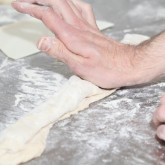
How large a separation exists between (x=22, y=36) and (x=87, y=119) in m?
0.54

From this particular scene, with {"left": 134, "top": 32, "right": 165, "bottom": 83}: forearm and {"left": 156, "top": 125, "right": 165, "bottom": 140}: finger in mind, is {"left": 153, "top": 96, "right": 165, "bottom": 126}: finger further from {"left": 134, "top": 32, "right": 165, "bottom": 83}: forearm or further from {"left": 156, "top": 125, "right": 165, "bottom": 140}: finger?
{"left": 134, "top": 32, "right": 165, "bottom": 83}: forearm

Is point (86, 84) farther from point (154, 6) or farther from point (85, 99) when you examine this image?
point (154, 6)

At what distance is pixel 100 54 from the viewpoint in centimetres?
113

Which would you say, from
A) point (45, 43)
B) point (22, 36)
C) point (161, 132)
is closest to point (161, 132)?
point (161, 132)

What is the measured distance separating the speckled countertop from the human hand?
6 centimetres

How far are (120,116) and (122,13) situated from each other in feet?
2.48

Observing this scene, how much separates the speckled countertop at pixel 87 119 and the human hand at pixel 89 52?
6 cm

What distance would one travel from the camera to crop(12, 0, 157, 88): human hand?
3.68ft

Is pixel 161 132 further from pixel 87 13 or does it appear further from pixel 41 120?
pixel 87 13

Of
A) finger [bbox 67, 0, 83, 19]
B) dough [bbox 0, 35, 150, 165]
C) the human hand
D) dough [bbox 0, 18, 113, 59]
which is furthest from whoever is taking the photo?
dough [bbox 0, 18, 113, 59]

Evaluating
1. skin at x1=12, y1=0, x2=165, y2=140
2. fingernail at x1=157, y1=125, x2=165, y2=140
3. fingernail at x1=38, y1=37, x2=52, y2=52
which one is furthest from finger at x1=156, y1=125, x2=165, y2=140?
fingernail at x1=38, y1=37, x2=52, y2=52

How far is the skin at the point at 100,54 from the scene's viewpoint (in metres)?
1.12

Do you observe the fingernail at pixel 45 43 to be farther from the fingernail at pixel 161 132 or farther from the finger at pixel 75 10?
the fingernail at pixel 161 132

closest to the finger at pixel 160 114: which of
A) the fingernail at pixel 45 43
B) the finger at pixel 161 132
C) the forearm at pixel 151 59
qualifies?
the finger at pixel 161 132
